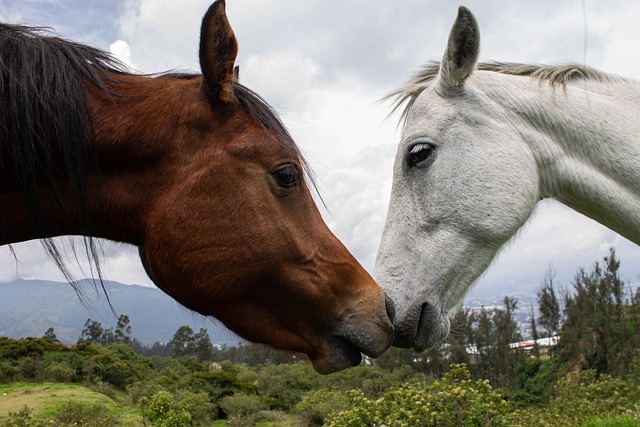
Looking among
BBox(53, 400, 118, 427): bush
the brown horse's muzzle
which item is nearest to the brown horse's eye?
the brown horse's muzzle

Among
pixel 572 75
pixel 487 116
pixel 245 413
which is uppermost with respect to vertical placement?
pixel 572 75

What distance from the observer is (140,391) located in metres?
28.4

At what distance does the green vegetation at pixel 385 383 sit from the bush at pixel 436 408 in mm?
28

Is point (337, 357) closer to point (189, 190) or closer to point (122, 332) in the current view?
point (189, 190)

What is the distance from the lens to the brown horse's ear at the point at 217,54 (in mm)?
1726

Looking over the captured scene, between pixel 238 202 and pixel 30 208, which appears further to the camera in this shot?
pixel 238 202

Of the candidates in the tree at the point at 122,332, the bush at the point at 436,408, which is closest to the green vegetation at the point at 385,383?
the bush at the point at 436,408

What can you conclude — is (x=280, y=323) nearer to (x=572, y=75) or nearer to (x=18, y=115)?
(x=18, y=115)

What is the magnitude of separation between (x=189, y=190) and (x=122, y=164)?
310 mm

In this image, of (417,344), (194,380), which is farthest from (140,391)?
(417,344)

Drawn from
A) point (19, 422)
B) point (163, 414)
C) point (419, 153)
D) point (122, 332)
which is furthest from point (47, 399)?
point (122, 332)

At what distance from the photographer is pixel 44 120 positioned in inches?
66.4

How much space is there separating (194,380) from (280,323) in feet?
103

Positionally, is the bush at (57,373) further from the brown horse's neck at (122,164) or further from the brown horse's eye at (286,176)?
the brown horse's eye at (286,176)
